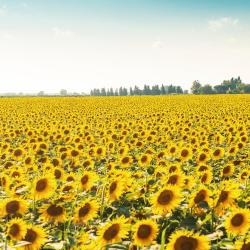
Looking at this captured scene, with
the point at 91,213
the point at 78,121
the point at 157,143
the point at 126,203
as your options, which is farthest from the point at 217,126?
the point at 91,213

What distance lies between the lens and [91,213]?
3883mm

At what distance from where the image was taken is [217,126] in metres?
15.2

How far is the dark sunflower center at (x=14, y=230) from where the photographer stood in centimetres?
340

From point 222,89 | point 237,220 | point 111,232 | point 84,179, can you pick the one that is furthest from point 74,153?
point 222,89

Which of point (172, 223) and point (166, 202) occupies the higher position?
point (166, 202)

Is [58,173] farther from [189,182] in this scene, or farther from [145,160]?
[189,182]

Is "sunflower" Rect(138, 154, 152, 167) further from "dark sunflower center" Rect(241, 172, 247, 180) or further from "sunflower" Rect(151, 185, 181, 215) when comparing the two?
"sunflower" Rect(151, 185, 181, 215)

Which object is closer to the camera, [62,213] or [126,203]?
[62,213]

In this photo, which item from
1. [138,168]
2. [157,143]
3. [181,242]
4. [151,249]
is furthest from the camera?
[157,143]

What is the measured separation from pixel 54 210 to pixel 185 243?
1810 mm

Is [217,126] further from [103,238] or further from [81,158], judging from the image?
[103,238]

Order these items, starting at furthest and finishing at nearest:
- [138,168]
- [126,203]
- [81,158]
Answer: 1. [81,158]
2. [138,168]
3. [126,203]

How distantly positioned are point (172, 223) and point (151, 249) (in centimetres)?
85

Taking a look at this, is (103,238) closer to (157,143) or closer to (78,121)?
(157,143)
